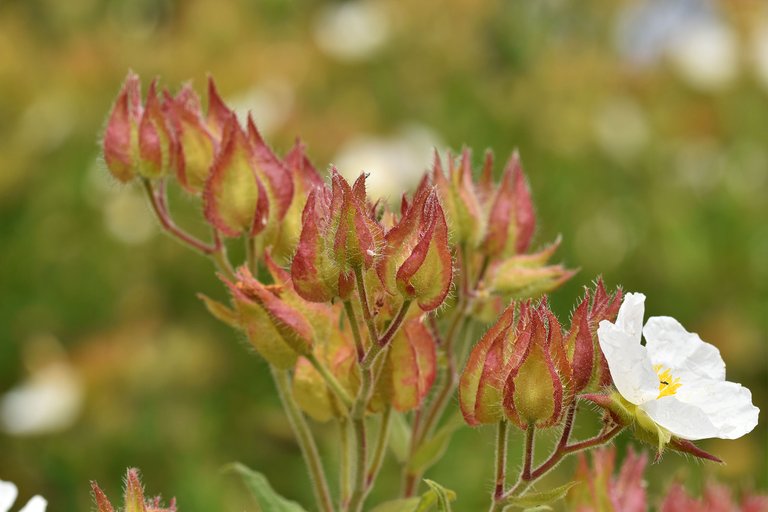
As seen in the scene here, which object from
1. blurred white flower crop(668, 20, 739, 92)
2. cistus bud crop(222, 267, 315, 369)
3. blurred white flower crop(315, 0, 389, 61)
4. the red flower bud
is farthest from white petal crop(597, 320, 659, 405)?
blurred white flower crop(668, 20, 739, 92)

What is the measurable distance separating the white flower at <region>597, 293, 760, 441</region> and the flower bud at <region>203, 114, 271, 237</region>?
0.29 m

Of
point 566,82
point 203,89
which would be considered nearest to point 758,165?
point 566,82

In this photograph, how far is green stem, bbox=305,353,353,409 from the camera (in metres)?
0.79

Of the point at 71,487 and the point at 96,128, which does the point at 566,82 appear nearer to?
the point at 96,128

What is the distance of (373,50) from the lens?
384 centimetres

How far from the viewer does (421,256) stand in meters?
0.71

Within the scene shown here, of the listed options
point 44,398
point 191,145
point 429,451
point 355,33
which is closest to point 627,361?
point 429,451

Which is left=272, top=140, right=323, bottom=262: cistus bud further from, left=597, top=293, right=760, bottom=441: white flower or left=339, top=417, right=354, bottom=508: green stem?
left=597, top=293, right=760, bottom=441: white flower

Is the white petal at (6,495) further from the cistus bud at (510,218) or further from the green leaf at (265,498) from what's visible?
the cistus bud at (510,218)

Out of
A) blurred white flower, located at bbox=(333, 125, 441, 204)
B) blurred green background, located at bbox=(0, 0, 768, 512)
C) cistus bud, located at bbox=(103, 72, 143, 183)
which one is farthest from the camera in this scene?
blurred white flower, located at bbox=(333, 125, 441, 204)

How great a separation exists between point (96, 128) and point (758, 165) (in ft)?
6.58

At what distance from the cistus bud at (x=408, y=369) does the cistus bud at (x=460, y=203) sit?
0.13 meters

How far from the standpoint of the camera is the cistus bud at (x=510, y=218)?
0.93 m

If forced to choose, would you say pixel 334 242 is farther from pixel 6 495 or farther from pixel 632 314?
pixel 6 495
